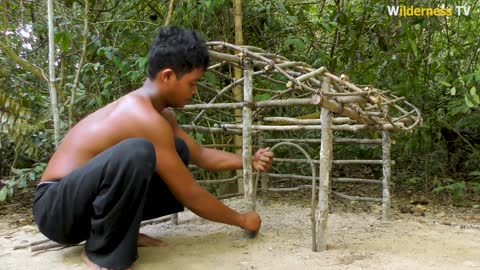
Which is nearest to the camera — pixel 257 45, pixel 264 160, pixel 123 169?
A: pixel 123 169

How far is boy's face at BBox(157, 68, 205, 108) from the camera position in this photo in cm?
187

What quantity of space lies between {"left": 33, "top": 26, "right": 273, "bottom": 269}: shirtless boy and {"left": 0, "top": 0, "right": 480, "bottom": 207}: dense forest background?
3.00 ft

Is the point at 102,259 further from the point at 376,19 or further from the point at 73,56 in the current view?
the point at 376,19

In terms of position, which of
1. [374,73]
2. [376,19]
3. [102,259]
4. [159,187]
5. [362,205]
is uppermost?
[376,19]

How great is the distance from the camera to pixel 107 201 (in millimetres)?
1685

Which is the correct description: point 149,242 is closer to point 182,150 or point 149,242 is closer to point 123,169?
point 182,150

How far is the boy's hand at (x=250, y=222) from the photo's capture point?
2.13 meters

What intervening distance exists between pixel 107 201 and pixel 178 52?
639mm

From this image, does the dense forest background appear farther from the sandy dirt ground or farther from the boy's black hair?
the boy's black hair

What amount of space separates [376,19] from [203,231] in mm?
2633

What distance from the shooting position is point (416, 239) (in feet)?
7.89

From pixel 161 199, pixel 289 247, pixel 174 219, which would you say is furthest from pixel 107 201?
pixel 174 219

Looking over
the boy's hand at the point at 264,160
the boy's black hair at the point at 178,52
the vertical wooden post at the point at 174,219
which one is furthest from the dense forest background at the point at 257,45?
the boy's hand at the point at 264,160

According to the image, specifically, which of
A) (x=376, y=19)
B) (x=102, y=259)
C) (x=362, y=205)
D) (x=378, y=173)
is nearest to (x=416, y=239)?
(x=362, y=205)
